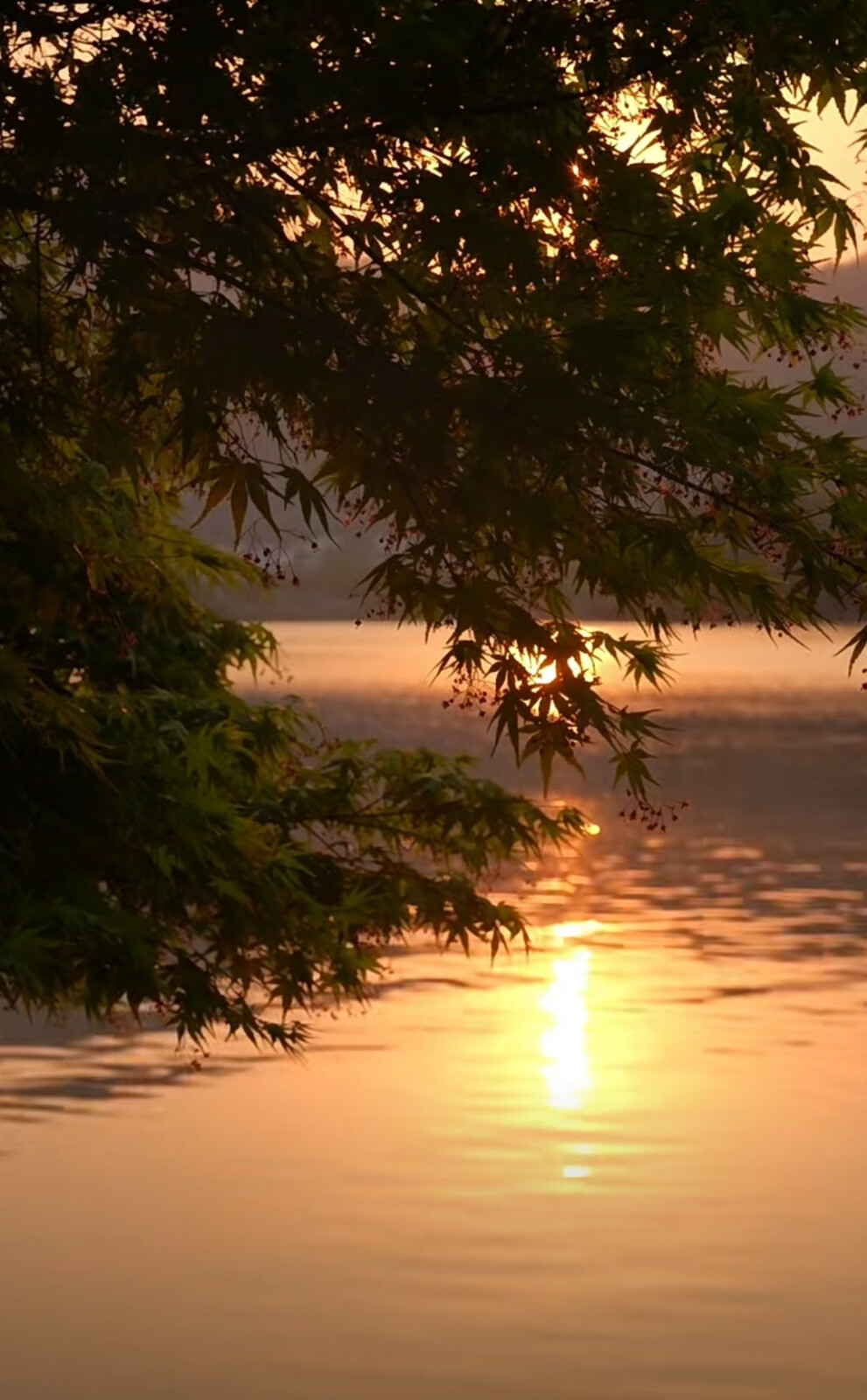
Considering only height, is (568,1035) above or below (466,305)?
below

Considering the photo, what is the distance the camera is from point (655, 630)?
35.7 ft

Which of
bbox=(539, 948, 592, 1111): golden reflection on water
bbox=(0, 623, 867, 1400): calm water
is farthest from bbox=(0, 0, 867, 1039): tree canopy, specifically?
bbox=(539, 948, 592, 1111): golden reflection on water

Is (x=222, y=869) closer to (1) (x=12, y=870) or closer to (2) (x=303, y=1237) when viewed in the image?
(1) (x=12, y=870)

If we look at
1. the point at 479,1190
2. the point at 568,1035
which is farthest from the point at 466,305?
the point at 568,1035

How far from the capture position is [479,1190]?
101 ft

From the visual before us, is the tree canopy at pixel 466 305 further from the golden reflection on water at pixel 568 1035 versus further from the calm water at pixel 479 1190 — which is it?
the golden reflection on water at pixel 568 1035

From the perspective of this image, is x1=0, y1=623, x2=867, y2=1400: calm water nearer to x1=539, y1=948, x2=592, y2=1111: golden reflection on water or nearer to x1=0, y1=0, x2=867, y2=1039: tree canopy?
x1=539, y1=948, x2=592, y2=1111: golden reflection on water

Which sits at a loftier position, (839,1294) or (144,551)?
(144,551)

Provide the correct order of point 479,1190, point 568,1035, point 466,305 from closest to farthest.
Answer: point 466,305 < point 479,1190 < point 568,1035

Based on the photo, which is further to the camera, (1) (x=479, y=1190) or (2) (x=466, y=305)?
(1) (x=479, y=1190)

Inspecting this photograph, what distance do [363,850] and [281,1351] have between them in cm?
569

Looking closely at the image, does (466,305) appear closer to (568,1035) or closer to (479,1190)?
(479,1190)

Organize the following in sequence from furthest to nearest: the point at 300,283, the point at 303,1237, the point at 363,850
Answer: the point at 303,1237 < the point at 363,850 < the point at 300,283

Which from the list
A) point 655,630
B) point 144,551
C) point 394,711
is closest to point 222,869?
point 144,551
